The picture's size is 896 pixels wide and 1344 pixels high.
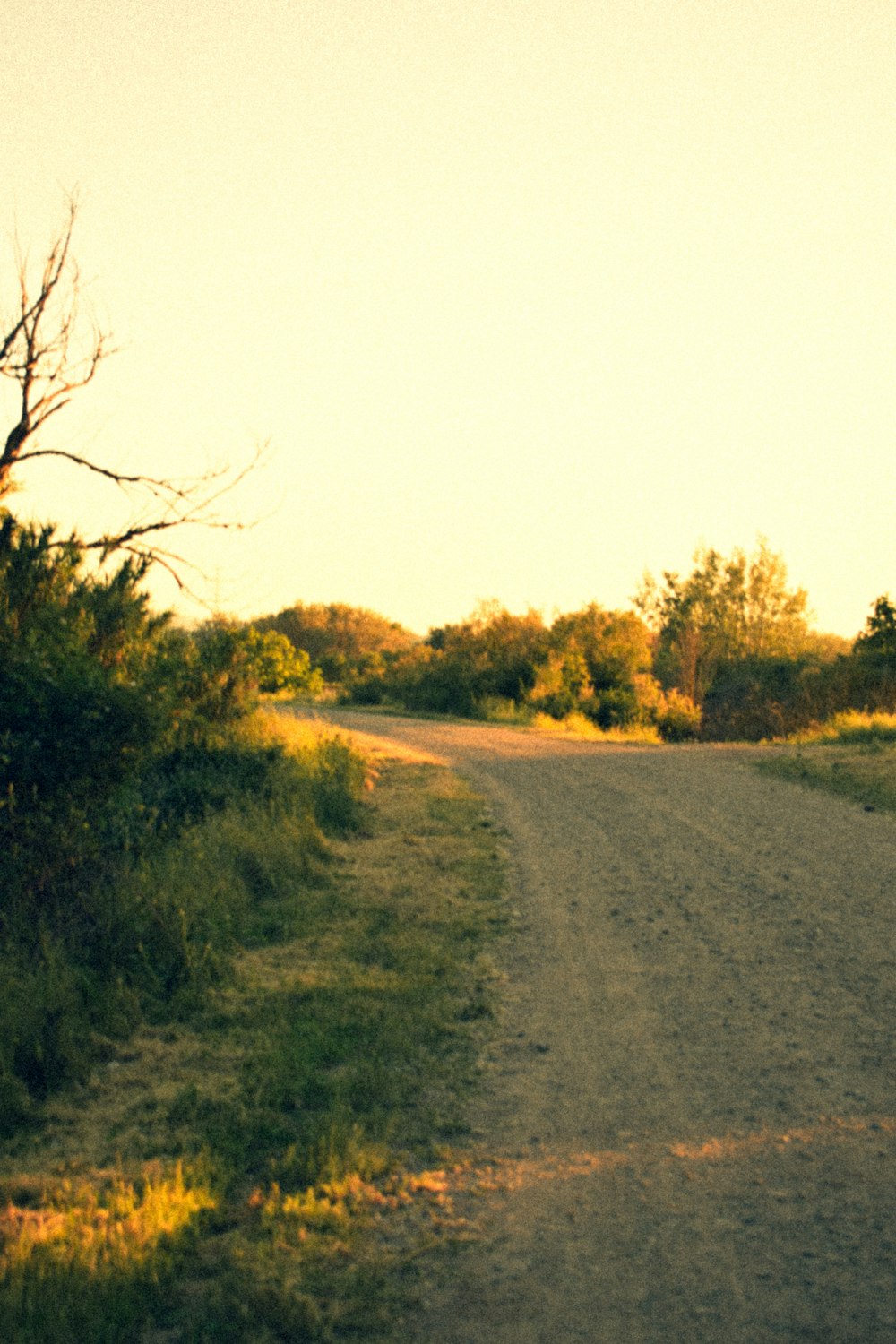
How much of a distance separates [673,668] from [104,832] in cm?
3634

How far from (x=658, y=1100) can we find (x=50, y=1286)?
2.76m

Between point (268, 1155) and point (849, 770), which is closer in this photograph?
point (268, 1155)

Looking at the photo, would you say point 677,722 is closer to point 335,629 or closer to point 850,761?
point 850,761

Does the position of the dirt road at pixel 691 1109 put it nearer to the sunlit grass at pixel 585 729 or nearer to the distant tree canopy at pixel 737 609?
the sunlit grass at pixel 585 729

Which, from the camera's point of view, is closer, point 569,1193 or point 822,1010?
point 569,1193

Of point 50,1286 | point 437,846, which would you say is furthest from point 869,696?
point 50,1286

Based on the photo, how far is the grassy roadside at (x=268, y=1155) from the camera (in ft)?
11.6

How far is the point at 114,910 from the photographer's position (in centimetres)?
818

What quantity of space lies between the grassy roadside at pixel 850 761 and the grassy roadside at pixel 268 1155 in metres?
7.40

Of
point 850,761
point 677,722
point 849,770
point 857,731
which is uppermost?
point 677,722

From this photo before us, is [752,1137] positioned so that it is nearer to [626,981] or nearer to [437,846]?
[626,981]

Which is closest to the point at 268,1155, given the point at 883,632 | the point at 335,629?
the point at 883,632

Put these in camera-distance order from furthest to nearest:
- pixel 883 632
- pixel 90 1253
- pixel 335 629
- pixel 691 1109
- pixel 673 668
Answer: pixel 335 629, pixel 673 668, pixel 883 632, pixel 691 1109, pixel 90 1253

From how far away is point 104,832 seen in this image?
31.9ft
